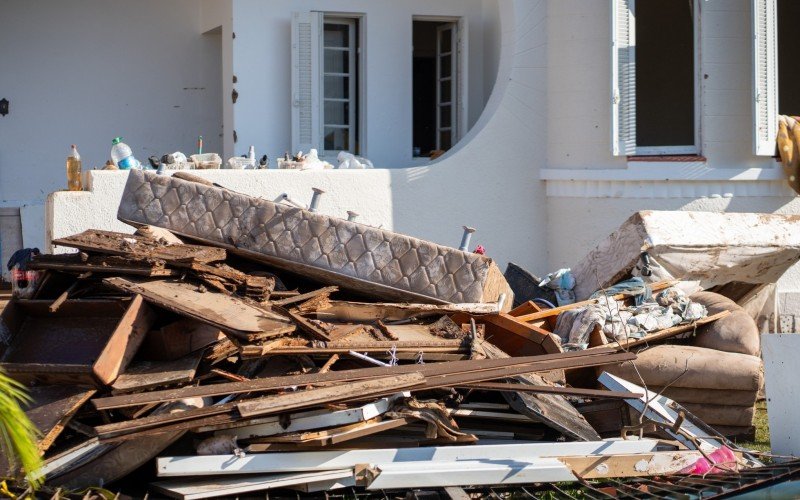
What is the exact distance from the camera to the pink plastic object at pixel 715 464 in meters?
5.77

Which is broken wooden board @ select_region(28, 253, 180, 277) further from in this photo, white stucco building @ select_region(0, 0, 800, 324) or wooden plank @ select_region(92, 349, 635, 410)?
white stucco building @ select_region(0, 0, 800, 324)

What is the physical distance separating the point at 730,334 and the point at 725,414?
0.60 m

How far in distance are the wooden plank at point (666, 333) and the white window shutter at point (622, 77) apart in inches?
107

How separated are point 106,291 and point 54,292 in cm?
41

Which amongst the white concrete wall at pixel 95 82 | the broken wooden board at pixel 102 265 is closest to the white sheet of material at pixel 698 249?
the broken wooden board at pixel 102 265

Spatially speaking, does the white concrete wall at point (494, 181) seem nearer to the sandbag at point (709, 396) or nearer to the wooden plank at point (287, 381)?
the sandbag at point (709, 396)

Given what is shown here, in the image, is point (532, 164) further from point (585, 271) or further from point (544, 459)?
point (544, 459)

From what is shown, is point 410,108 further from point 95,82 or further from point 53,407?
point 53,407

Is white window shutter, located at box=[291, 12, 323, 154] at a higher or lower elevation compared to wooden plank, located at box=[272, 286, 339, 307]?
higher

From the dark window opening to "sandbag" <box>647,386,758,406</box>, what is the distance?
7876mm

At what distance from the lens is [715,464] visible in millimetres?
5832

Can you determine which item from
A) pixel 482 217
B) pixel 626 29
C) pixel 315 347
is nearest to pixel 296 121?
pixel 482 217

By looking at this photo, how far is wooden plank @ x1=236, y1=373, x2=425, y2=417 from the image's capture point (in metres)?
5.26

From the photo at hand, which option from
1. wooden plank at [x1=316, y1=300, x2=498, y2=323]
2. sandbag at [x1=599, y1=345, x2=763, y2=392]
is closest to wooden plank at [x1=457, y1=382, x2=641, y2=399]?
wooden plank at [x1=316, y1=300, x2=498, y2=323]
